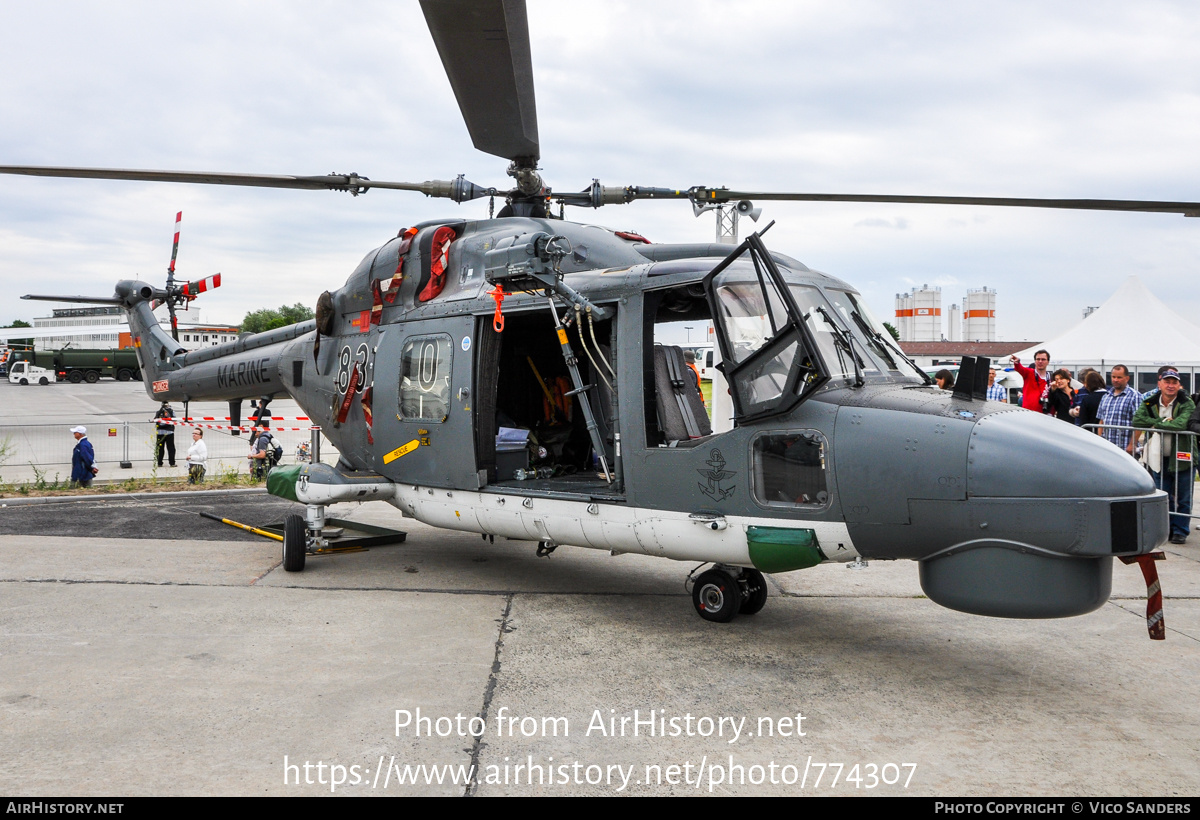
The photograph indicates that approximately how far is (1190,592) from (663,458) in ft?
16.1

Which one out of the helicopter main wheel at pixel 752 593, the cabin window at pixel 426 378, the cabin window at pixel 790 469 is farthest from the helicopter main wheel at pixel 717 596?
the cabin window at pixel 426 378

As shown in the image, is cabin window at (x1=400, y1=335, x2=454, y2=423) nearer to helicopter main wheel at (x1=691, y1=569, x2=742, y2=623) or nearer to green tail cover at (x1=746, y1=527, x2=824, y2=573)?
helicopter main wheel at (x1=691, y1=569, x2=742, y2=623)

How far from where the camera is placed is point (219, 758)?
12.6ft

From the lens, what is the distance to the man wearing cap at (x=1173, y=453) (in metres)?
9.18

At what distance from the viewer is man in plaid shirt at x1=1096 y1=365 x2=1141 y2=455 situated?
397 inches

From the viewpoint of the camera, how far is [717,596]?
5957mm

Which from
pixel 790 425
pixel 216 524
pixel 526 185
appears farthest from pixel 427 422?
pixel 216 524

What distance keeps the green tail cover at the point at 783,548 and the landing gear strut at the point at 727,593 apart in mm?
707

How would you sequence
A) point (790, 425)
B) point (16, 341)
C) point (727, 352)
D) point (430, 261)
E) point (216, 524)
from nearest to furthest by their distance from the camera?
1. point (790, 425)
2. point (727, 352)
3. point (430, 261)
4. point (216, 524)
5. point (16, 341)

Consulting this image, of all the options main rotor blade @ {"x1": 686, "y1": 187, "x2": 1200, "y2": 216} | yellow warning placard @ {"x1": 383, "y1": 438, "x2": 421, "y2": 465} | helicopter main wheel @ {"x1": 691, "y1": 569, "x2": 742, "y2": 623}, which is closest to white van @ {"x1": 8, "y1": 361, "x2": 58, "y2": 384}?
yellow warning placard @ {"x1": 383, "y1": 438, "x2": 421, "y2": 465}

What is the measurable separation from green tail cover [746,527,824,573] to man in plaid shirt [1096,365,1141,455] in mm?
6836

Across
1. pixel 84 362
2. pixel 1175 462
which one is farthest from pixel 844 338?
pixel 84 362

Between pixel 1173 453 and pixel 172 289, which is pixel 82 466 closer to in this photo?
pixel 172 289

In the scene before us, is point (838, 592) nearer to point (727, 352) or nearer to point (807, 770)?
point (727, 352)
